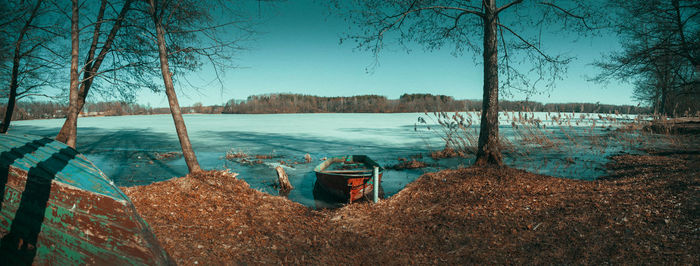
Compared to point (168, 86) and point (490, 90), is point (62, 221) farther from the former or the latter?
point (490, 90)

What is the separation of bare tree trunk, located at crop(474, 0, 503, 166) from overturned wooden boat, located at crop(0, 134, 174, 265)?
267 inches

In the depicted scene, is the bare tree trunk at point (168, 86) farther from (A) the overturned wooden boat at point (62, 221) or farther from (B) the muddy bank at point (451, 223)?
(A) the overturned wooden boat at point (62, 221)

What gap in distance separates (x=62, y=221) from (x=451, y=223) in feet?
14.1

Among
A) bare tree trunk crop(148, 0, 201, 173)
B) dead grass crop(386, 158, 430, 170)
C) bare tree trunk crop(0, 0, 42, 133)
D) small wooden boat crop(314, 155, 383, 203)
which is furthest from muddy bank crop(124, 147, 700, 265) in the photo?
bare tree trunk crop(0, 0, 42, 133)

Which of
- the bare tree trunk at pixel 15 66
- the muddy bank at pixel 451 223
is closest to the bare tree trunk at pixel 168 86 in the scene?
the muddy bank at pixel 451 223

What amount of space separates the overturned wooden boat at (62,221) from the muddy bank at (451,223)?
1175 millimetres

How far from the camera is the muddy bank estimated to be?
378cm

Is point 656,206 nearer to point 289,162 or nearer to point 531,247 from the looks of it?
point 531,247

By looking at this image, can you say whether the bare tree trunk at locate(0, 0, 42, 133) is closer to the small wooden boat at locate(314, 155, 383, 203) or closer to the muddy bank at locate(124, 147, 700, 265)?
the muddy bank at locate(124, 147, 700, 265)

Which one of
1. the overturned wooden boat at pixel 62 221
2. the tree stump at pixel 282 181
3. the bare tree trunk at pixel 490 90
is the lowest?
the tree stump at pixel 282 181

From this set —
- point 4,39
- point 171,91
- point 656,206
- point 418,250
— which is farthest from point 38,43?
point 656,206

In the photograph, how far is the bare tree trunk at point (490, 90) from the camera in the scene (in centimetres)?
743

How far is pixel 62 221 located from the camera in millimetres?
2502

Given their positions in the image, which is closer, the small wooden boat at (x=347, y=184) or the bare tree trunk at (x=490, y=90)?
the bare tree trunk at (x=490, y=90)
